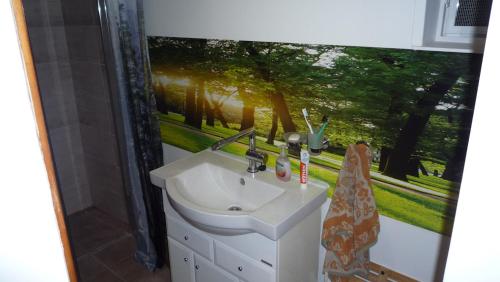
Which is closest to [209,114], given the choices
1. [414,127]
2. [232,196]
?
[232,196]

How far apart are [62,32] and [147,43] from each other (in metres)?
0.94

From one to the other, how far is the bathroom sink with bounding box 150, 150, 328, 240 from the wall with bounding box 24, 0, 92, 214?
1.19 metres

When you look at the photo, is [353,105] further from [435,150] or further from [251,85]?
[251,85]

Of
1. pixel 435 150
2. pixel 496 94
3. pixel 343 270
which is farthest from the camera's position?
pixel 343 270

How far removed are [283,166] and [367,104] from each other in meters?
0.52

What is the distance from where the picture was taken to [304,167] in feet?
6.05

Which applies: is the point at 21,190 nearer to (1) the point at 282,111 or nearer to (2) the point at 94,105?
(1) the point at 282,111

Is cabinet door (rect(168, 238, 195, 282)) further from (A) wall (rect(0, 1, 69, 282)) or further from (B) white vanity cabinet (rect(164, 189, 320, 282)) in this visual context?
(A) wall (rect(0, 1, 69, 282))

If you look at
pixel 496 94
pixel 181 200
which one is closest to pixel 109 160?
pixel 181 200

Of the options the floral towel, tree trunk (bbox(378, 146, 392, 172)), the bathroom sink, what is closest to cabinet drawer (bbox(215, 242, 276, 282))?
the bathroom sink

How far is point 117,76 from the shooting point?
2.27 meters

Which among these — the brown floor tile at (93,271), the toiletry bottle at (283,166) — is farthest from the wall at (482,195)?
the brown floor tile at (93,271)

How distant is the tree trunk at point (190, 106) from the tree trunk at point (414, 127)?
1.25 metres

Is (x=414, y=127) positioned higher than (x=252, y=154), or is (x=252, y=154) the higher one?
(x=414, y=127)
